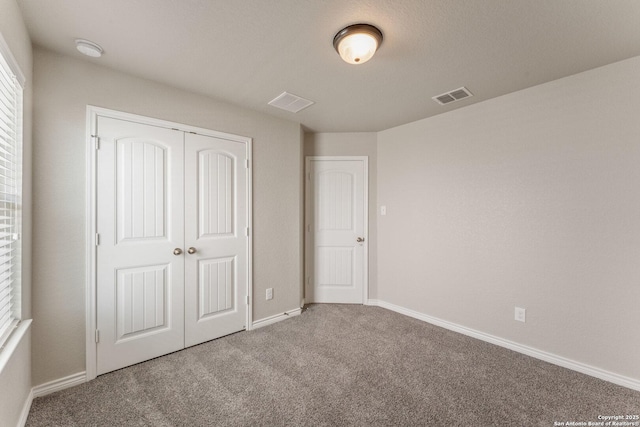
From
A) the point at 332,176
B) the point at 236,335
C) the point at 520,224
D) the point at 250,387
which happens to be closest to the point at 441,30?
the point at 520,224

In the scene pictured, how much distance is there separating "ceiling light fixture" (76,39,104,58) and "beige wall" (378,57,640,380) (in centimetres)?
305

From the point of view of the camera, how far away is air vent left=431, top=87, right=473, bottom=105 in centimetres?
245

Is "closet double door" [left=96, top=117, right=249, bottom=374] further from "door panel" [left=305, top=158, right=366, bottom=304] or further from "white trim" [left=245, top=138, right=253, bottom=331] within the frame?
"door panel" [left=305, top=158, right=366, bottom=304]

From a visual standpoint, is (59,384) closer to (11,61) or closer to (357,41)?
(11,61)

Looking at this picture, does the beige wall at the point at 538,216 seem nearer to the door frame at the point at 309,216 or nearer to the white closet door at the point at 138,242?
the door frame at the point at 309,216

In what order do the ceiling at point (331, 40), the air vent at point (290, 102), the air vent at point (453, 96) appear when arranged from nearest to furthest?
the ceiling at point (331, 40), the air vent at point (453, 96), the air vent at point (290, 102)

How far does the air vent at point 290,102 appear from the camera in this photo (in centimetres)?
258

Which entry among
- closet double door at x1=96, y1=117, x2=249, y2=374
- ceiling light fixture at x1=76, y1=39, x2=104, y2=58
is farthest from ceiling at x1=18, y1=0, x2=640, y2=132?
closet double door at x1=96, y1=117, x2=249, y2=374

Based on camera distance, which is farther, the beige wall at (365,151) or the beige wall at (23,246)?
the beige wall at (365,151)

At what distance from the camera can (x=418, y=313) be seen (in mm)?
3229

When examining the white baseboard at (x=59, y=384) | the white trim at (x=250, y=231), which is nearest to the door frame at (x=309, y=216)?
the white trim at (x=250, y=231)

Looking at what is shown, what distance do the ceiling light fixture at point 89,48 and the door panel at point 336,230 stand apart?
2.36 m

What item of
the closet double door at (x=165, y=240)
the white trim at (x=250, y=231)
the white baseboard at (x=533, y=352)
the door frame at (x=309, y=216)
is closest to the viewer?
the white baseboard at (x=533, y=352)

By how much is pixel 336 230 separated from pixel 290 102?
181cm
